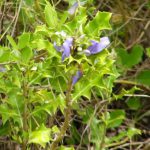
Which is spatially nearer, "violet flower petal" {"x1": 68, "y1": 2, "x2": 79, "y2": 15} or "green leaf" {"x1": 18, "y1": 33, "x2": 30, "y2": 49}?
"green leaf" {"x1": 18, "y1": 33, "x2": 30, "y2": 49}

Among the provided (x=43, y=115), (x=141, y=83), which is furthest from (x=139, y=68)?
(x=43, y=115)

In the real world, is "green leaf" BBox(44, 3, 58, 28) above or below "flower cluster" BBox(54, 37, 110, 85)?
above

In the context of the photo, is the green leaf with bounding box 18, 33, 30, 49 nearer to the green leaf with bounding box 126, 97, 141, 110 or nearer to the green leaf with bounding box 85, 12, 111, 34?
the green leaf with bounding box 85, 12, 111, 34

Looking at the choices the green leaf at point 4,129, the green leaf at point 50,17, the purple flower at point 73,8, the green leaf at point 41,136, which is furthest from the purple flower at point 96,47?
the green leaf at point 4,129

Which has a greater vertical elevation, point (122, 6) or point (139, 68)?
point (122, 6)

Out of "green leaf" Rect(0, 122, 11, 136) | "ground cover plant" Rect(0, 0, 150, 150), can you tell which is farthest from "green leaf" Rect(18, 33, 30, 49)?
"green leaf" Rect(0, 122, 11, 136)

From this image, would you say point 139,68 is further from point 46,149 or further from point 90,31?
point 90,31

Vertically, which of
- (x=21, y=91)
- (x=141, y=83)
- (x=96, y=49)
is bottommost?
(x=141, y=83)

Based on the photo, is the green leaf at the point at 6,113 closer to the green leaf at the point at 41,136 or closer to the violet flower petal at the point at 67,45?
the green leaf at the point at 41,136
